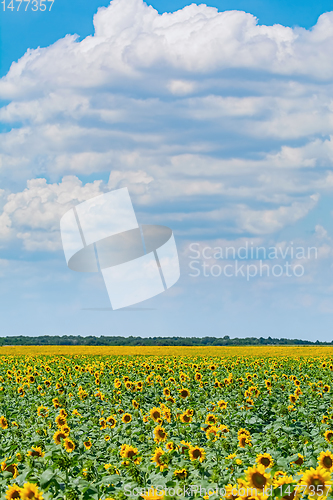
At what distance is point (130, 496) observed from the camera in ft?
19.1

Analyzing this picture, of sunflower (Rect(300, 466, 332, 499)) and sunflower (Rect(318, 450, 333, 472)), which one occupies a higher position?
sunflower (Rect(300, 466, 332, 499))

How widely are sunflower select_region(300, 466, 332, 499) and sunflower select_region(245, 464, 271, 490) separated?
359 mm

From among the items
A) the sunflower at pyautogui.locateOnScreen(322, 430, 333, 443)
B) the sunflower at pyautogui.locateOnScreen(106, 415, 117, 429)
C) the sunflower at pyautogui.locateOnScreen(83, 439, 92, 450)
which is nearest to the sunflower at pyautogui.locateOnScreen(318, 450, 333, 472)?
the sunflower at pyautogui.locateOnScreen(322, 430, 333, 443)

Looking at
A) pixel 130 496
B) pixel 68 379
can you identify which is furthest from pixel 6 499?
pixel 68 379

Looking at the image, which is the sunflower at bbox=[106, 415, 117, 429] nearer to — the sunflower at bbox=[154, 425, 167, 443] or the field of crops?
the field of crops

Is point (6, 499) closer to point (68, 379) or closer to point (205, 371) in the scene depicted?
point (68, 379)

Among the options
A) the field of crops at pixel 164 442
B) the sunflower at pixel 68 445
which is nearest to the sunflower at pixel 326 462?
the field of crops at pixel 164 442

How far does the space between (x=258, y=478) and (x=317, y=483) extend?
1.78 feet

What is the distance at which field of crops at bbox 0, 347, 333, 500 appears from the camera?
232 inches

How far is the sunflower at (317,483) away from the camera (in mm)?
5172

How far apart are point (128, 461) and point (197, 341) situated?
10554 centimetres

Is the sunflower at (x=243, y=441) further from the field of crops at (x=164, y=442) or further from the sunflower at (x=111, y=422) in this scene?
the sunflower at (x=111, y=422)

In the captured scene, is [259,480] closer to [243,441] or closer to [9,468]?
[9,468]

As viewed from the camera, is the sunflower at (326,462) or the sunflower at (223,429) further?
the sunflower at (223,429)
